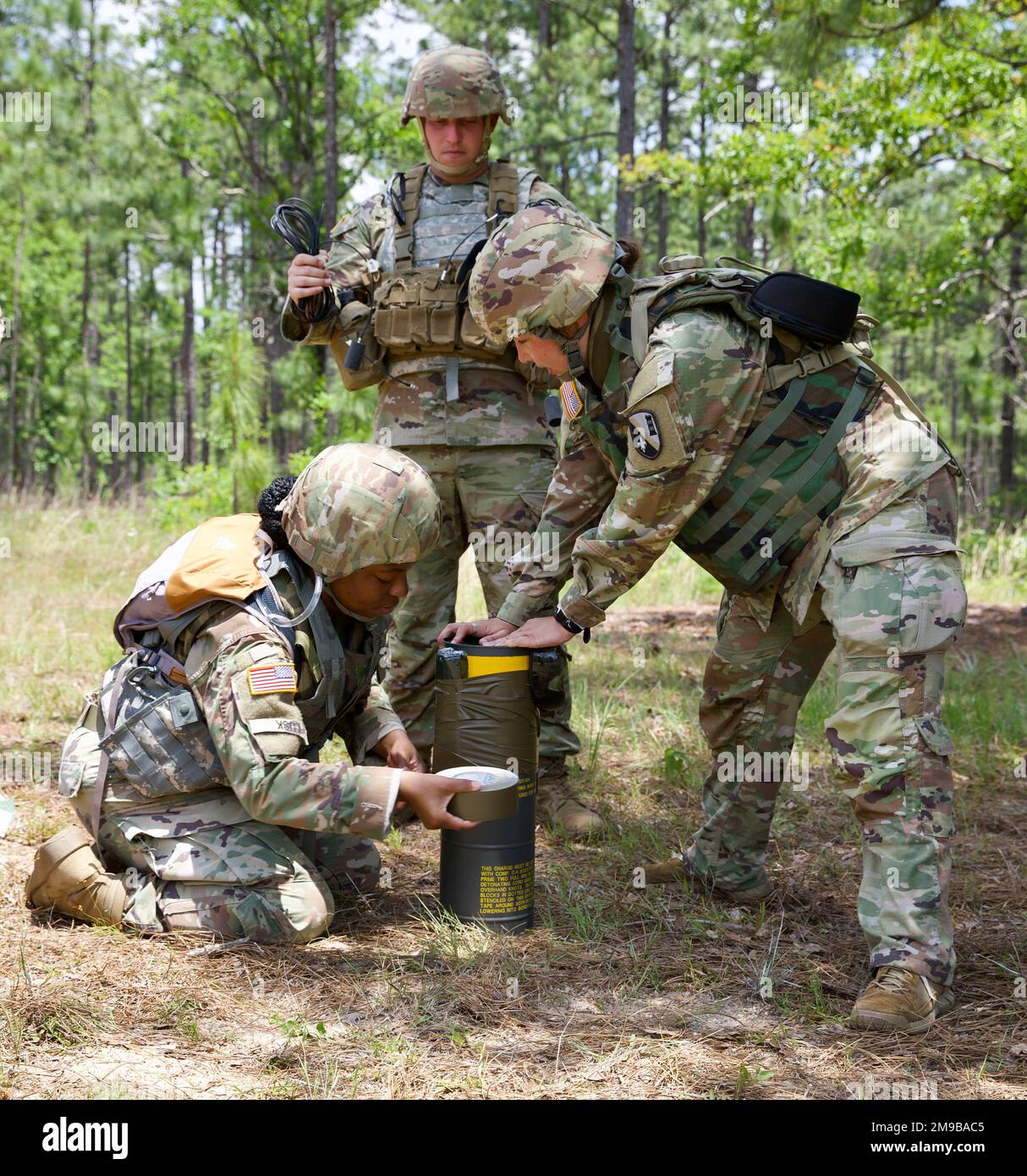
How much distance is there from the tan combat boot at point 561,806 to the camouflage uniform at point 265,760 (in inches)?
37.1

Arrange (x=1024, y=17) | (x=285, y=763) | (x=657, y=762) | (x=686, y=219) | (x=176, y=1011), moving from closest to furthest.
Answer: (x=176, y=1011) < (x=285, y=763) < (x=657, y=762) < (x=1024, y=17) < (x=686, y=219)

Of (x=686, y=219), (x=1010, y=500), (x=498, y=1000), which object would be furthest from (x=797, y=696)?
(x=686, y=219)

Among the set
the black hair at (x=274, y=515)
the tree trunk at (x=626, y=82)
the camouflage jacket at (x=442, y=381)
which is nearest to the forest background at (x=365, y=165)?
the tree trunk at (x=626, y=82)

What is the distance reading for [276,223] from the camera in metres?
3.97

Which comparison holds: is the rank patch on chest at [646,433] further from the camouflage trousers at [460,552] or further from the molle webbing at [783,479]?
the camouflage trousers at [460,552]

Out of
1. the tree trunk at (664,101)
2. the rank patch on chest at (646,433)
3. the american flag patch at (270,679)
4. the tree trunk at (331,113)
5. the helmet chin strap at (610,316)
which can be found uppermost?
the tree trunk at (664,101)

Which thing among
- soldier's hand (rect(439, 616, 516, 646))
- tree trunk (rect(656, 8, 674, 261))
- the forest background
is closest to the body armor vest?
soldier's hand (rect(439, 616, 516, 646))

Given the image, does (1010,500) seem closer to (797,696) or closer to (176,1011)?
(797,696)

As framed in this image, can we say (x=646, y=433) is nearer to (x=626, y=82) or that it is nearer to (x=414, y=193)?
(x=414, y=193)

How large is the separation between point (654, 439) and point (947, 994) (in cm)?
155

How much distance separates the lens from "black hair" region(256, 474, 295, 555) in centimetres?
314

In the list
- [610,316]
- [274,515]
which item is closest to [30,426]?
[274,515]

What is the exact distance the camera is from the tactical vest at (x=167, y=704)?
119 inches
